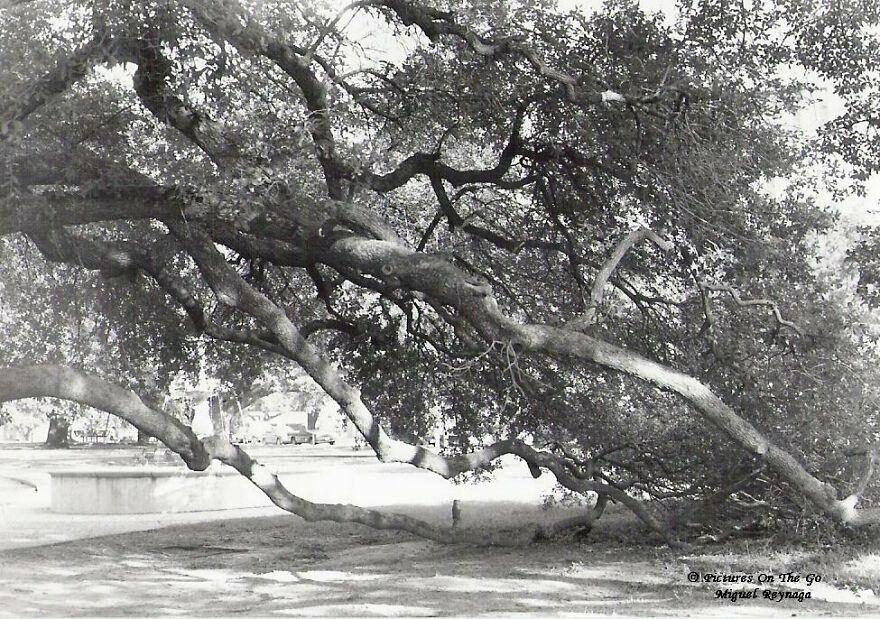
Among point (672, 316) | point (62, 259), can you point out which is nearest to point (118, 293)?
point (62, 259)

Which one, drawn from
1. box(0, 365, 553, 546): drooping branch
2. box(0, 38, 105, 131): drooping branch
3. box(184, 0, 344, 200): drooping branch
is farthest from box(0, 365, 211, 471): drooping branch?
box(184, 0, 344, 200): drooping branch

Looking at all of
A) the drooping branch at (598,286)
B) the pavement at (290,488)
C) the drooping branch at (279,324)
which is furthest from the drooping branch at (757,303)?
the pavement at (290,488)

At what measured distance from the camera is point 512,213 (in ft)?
45.0

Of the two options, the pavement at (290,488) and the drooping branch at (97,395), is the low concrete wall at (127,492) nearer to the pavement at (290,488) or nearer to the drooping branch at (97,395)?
the pavement at (290,488)

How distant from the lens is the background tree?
950 cm

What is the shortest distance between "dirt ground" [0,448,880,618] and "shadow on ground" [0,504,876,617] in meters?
0.02

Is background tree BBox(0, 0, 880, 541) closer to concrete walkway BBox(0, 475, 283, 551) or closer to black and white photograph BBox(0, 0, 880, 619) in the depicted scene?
black and white photograph BBox(0, 0, 880, 619)

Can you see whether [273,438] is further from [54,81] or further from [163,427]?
[54,81]

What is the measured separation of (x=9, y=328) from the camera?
1881 cm

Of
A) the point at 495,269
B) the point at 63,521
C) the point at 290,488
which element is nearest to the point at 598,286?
the point at 495,269

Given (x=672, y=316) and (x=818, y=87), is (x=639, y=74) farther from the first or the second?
(x=672, y=316)

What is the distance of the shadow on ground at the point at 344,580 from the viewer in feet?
28.7

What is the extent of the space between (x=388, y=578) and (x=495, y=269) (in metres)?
4.77

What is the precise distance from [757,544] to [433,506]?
31.1 ft
